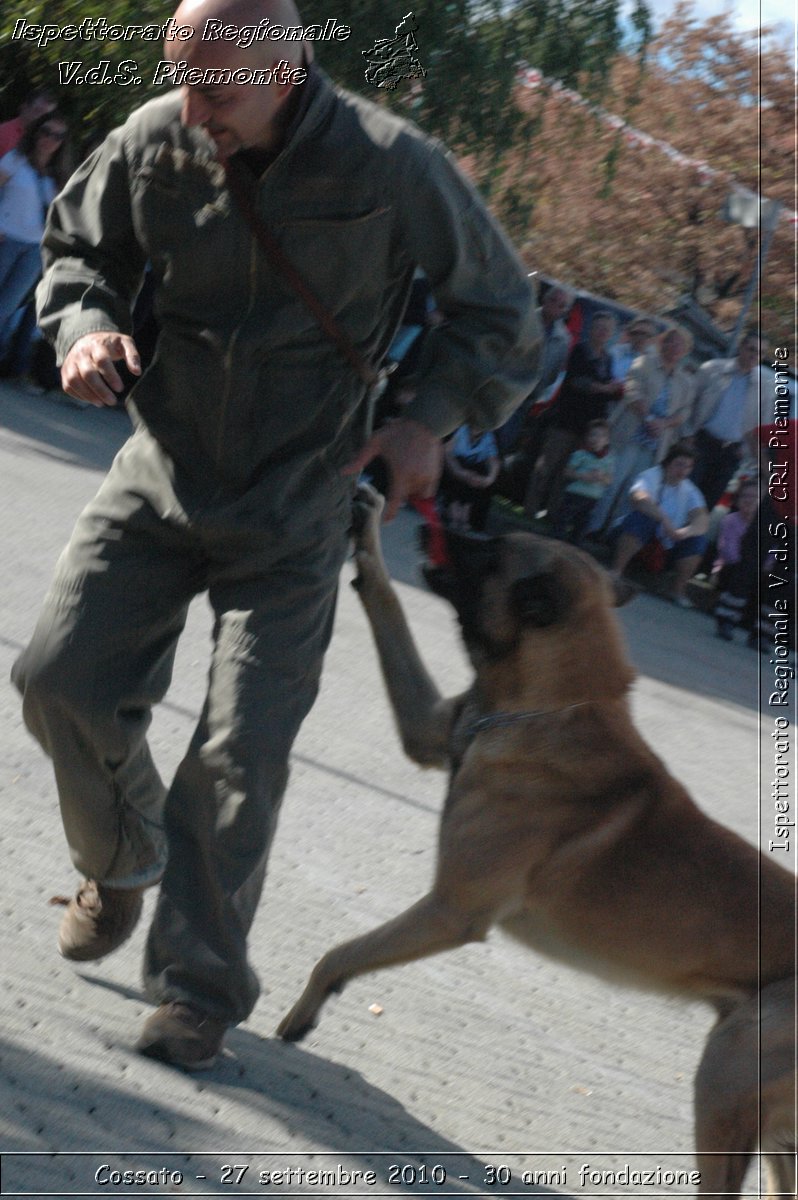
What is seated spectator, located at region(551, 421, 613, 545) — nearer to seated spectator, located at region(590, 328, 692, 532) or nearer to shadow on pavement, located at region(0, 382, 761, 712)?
seated spectator, located at region(590, 328, 692, 532)

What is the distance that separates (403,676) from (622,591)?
0.60m

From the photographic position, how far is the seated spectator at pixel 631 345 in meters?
12.1

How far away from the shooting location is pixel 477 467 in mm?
11586

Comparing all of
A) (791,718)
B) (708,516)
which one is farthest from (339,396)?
(708,516)

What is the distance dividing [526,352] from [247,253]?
629mm

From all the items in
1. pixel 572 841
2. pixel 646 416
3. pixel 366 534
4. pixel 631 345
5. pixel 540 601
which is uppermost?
pixel 366 534

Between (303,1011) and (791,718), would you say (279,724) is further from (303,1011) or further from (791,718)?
(791,718)

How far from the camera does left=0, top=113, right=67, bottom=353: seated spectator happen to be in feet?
33.1

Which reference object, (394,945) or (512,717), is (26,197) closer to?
(512,717)

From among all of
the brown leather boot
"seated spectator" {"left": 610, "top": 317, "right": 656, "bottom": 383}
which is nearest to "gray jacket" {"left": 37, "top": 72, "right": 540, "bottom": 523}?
the brown leather boot

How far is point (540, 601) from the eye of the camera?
11.2ft

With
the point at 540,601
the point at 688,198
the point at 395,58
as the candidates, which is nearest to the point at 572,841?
the point at 540,601

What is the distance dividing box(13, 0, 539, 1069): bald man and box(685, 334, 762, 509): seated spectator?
9494mm

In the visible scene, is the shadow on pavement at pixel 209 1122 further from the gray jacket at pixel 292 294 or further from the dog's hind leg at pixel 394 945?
the gray jacket at pixel 292 294
